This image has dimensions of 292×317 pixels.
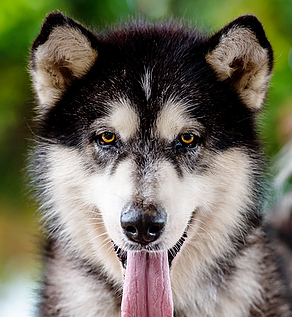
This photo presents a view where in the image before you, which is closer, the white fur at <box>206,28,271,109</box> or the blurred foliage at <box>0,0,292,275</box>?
the white fur at <box>206,28,271,109</box>

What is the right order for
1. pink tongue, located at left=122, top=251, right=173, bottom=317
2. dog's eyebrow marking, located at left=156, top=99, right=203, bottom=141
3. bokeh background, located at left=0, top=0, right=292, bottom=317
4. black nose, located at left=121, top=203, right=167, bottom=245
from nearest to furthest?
black nose, located at left=121, top=203, right=167, bottom=245 < pink tongue, located at left=122, top=251, right=173, bottom=317 < dog's eyebrow marking, located at left=156, top=99, right=203, bottom=141 < bokeh background, located at left=0, top=0, right=292, bottom=317

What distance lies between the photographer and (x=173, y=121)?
3.04m

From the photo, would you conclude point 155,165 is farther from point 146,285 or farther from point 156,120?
point 146,285

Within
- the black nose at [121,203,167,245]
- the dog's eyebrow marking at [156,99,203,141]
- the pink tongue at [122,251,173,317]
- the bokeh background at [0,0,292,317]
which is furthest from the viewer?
the bokeh background at [0,0,292,317]

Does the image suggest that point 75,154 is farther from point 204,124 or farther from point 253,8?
point 253,8

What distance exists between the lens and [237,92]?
11.1ft

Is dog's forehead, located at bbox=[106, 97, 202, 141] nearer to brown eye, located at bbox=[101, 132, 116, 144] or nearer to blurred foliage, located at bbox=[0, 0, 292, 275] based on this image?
brown eye, located at bbox=[101, 132, 116, 144]

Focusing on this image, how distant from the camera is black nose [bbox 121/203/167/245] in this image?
268cm

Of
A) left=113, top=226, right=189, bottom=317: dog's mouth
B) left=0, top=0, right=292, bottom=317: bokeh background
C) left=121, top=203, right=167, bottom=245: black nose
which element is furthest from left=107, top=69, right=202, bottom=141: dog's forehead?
left=0, top=0, right=292, bottom=317: bokeh background

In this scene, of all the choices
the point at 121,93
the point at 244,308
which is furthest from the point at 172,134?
the point at 244,308

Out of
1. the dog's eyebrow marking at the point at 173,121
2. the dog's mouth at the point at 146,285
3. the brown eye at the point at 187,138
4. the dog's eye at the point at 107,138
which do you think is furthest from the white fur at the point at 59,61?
the dog's mouth at the point at 146,285

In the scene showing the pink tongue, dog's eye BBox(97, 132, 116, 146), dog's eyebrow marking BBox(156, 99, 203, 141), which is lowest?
the pink tongue

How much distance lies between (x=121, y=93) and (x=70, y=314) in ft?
5.19

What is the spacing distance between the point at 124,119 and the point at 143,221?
0.72 m
